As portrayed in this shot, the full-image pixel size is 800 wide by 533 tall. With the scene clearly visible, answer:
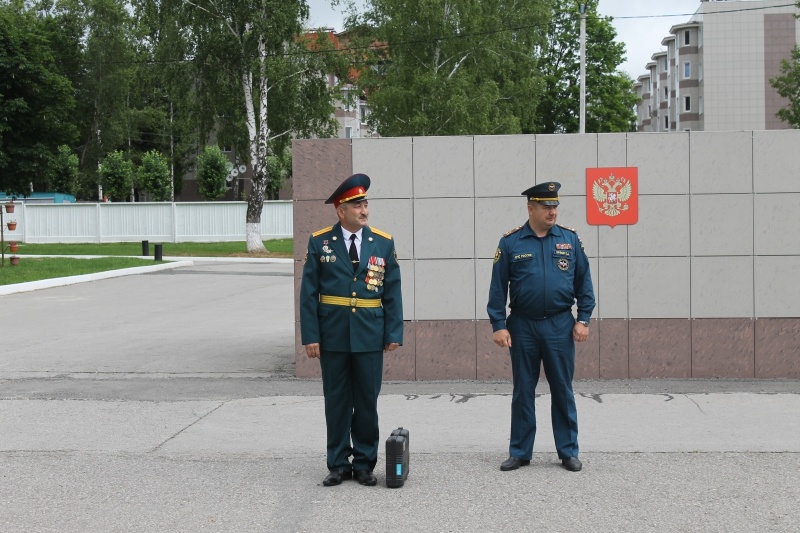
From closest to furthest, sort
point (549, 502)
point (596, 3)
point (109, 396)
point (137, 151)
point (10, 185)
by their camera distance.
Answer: point (549, 502)
point (109, 396)
point (10, 185)
point (596, 3)
point (137, 151)

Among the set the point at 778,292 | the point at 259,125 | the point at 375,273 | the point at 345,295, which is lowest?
the point at 778,292

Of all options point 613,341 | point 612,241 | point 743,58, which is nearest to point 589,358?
point 613,341

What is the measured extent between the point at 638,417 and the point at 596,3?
60687 mm

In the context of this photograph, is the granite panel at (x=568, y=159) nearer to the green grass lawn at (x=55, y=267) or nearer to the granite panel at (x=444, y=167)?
the granite panel at (x=444, y=167)

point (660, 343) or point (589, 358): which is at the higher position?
point (660, 343)

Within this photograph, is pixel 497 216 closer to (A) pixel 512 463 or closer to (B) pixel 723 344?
(B) pixel 723 344

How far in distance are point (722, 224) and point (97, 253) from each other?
32760mm

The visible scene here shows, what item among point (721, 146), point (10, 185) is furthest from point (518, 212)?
point (10, 185)

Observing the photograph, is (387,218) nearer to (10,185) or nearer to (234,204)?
(234,204)

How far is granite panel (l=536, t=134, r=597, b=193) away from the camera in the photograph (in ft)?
33.2

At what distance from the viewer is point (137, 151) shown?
81438 millimetres

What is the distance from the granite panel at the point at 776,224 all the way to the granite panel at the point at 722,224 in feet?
0.19

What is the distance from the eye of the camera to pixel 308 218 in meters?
10.3

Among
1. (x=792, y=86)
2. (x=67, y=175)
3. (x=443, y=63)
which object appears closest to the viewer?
(x=443, y=63)
